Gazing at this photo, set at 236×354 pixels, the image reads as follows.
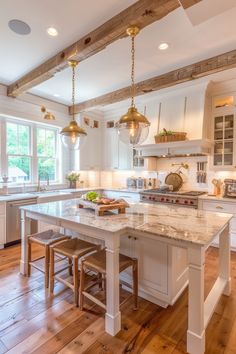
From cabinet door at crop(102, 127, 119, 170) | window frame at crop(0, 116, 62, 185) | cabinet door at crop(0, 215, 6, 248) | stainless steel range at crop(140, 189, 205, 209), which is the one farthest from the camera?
cabinet door at crop(102, 127, 119, 170)

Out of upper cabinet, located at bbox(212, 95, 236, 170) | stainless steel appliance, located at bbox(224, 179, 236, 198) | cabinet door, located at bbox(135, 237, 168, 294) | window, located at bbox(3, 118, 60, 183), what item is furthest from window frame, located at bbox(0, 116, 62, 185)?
stainless steel appliance, located at bbox(224, 179, 236, 198)

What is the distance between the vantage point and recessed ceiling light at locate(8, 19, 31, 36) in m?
2.39

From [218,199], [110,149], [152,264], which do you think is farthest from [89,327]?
[110,149]

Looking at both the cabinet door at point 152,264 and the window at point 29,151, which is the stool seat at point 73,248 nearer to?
the cabinet door at point 152,264

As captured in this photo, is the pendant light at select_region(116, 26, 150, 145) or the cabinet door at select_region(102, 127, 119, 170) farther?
the cabinet door at select_region(102, 127, 119, 170)

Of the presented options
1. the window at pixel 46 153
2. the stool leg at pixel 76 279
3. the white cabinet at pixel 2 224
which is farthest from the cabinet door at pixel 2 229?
the stool leg at pixel 76 279

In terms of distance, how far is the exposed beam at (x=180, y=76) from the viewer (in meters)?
2.90

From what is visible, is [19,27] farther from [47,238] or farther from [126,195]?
[126,195]

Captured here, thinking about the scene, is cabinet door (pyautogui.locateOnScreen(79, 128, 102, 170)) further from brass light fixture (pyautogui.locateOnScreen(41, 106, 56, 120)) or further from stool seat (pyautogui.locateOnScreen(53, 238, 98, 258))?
stool seat (pyautogui.locateOnScreen(53, 238, 98, 258))

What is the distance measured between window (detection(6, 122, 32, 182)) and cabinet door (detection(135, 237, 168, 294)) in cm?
337

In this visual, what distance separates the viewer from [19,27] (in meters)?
2.47

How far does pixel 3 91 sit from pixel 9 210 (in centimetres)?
233

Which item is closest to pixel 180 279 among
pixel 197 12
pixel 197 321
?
pixel 197 321

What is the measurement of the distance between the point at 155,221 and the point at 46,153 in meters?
3.90
